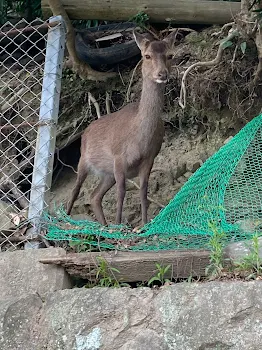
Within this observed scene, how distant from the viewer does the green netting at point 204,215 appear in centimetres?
535

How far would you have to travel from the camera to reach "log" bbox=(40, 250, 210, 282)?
519 centimetres

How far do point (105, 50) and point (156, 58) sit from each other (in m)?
1.28

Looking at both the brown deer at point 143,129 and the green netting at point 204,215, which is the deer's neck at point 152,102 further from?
the green netting at point 204,215

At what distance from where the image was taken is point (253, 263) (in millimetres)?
4793

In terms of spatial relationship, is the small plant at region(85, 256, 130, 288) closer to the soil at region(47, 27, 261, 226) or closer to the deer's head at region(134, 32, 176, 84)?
the deer's head at region(134, 32, 176, 84)

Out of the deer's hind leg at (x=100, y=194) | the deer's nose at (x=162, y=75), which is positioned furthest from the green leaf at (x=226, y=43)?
the deer's hind leg at (x=100, y=194)

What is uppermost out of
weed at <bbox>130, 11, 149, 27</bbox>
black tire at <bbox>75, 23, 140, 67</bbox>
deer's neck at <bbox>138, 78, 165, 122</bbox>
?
weed at <bbox>130, 11, 149, 27</bbox>

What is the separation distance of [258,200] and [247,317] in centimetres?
140

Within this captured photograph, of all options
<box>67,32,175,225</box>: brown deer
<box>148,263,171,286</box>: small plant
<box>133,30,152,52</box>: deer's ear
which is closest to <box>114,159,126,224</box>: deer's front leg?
<box>67,32,175,225</box>: brown deer

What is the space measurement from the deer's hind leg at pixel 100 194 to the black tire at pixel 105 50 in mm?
1286

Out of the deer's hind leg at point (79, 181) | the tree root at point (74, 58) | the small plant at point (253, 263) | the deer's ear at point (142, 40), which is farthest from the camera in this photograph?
the deer's hind leg at point (79, 181)

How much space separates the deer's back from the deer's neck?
0.21 feet

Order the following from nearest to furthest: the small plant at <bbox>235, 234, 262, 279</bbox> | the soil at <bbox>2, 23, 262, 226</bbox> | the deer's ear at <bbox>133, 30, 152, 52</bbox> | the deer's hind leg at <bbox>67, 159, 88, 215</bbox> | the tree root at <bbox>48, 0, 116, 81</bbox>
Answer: the small plant at <bbox>235, 234, 262, 279</bbox> < the tree root at <bbox>48, 0, 116, 81</bbox> < the deer's ear at <bbox>133, 30, 152, 52</bbox> < the deer's hind leg at <bbox>67, 159, 88, 215</bbox> < the soil at <bbox>2, 23, 262, 226</bbox>

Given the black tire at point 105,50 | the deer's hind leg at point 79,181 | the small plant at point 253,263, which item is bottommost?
the deer's hind leg at point 79,181
